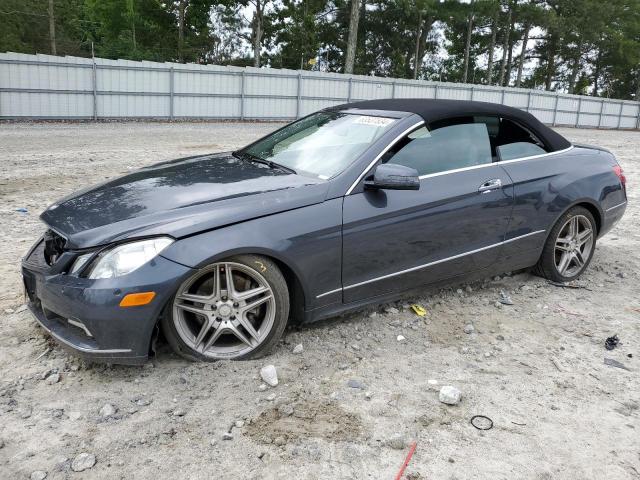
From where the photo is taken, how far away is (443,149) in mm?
4172

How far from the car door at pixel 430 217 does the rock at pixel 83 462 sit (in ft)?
5.65

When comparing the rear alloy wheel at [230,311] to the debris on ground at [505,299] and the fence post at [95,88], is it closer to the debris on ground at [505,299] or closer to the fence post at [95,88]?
the debris on ground at [505,299]

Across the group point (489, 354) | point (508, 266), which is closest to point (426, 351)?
point (489, 354)

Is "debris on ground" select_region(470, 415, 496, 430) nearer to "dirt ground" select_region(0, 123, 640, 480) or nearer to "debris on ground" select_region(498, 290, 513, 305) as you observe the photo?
"dirt ground" select_region(0, 123, 640, 480)

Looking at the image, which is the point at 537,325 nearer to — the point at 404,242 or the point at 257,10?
the point at 404,242

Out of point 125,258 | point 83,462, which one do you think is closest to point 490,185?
point 125,258

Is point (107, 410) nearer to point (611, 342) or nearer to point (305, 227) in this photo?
point (305, 227)

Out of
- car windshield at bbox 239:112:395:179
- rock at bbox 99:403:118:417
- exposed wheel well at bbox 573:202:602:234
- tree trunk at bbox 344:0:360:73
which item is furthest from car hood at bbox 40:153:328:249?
tree trunk at bbox 344:0:360:73

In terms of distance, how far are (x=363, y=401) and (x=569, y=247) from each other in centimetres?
279

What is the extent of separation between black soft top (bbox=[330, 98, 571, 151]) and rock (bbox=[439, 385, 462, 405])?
1896 mm

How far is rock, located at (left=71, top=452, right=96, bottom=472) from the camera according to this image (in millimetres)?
2502

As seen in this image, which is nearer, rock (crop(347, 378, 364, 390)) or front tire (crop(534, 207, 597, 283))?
rock (crop(347, 378, 364, 390))

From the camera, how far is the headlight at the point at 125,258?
3012mm

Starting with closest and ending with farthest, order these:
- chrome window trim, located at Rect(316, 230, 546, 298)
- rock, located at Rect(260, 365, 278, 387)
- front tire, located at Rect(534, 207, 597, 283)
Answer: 1. rock, located at Rect(260, 365, 278, 387)
2. chrome window trim, located at Rect(316, 230, 546, 298)
3. front tire, located at Rect(534, 207, 597, 283)
